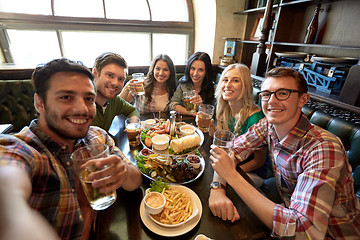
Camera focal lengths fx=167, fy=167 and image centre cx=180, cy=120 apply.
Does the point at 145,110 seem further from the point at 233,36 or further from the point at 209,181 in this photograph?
the point at 233,36

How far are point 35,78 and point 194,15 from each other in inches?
192

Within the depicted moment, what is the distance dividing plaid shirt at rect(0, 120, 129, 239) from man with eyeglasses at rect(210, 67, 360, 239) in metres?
0.82

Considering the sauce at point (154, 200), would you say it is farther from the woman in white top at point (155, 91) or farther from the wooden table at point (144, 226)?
the woman in white top at point (155, 91)

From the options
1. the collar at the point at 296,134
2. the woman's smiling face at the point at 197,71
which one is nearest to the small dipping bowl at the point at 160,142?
the collar at the point at 296,134

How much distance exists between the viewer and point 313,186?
929 mm

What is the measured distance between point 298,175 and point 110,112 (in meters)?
2.06

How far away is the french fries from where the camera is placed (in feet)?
3.04

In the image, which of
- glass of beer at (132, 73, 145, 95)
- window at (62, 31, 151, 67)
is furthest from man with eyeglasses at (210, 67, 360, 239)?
window at (62, 31, 151, 67)

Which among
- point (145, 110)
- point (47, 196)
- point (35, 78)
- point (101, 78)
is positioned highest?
point (35, 78)

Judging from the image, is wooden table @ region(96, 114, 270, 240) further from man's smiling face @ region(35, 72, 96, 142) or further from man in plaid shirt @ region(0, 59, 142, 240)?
man's smiling face @ region(35, 72, 96, 142)

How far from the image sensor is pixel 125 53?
4.73 meters

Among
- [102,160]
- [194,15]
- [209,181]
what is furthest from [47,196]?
[194,15]

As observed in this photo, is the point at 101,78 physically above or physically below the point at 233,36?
below

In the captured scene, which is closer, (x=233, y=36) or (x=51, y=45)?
(x=51, y=45)
